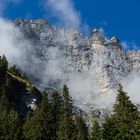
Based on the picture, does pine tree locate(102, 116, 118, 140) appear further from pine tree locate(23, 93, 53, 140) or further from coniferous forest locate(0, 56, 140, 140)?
pine tree locate(23, 93, 53, 140)

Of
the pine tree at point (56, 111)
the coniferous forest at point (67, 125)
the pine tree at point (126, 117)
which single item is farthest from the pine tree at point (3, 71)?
the pine tree at point (126, 117)

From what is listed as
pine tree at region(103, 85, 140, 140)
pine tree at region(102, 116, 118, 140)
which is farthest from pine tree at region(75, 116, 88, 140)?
pine tree at region(103, 85, 140, 140)

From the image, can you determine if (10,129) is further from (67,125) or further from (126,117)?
(126,117)

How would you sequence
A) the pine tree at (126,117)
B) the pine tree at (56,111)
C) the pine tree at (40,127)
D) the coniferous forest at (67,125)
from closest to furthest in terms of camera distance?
the pine tree at (126,117)
the coniferous forest at (67,125)
the pine tree at (40,127)
the pine tree at (56,111)

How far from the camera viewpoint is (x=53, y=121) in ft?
314

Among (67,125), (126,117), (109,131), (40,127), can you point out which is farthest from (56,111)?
(126,117)

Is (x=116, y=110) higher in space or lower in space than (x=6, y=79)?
lower

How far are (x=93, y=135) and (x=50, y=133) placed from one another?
33.8ft

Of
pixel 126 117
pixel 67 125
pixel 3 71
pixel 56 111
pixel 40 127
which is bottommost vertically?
pixel 126 117

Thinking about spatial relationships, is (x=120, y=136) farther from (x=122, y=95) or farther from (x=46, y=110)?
(x=46, y=110)

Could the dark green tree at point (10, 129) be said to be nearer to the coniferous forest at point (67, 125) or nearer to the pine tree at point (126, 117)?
the coniferous forest at point (67, 125)

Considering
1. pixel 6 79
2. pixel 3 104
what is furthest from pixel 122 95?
pixel 6 79

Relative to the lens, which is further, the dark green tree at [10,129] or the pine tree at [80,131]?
the pine tree at [80,131]

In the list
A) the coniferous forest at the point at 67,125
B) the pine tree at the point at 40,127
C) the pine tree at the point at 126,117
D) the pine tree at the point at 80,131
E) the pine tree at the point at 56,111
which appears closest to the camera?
the pine tree at the point at 126,117
